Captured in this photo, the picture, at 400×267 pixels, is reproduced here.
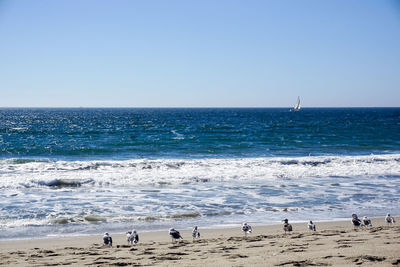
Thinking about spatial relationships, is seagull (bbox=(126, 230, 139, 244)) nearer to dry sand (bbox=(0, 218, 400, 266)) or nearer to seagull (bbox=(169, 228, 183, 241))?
dry sand (bbox=(0, 218, 400, 266))

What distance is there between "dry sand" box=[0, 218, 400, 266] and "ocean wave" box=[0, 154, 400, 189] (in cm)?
822

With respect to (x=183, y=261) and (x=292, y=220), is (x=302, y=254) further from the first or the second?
(x=292, y=220)

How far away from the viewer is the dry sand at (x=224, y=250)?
5750mm

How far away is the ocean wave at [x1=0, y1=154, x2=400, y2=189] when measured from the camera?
54.9ft

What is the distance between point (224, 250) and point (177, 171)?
1294 centimetres

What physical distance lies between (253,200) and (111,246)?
21.5 ft

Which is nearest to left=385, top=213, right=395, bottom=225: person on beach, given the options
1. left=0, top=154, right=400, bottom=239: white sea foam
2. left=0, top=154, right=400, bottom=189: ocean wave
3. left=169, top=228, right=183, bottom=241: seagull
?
left=0, top=154, right=400, bottom=239: white sea foam

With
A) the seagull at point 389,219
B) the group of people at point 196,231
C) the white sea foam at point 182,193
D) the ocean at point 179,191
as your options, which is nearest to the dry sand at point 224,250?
the group of people at point 196,231

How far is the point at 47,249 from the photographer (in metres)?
7.62

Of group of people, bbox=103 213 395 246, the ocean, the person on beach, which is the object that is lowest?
the ocean

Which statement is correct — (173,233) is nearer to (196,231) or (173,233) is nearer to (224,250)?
(196,231)

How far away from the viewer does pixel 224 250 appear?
6.82 metres

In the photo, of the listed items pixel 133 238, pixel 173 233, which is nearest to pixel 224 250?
pixel 173 233

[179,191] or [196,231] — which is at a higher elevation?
[196,231]
